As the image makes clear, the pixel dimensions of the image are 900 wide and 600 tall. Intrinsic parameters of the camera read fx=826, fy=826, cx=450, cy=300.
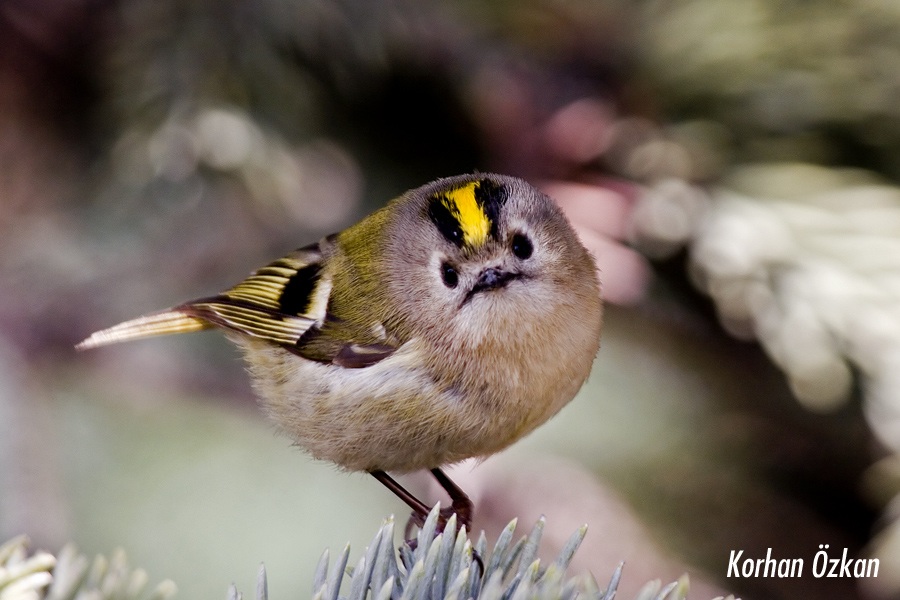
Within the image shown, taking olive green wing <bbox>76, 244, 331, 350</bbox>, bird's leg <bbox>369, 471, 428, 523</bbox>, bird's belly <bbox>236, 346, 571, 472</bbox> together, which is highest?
olive green wing <bbox>76, 244, 331, 350</bbox>

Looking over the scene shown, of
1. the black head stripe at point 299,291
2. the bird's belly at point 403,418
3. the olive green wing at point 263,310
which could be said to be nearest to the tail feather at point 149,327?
the olive green wing at point 263,310

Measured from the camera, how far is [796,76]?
1.11 metres

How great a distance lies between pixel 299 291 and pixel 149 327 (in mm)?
186

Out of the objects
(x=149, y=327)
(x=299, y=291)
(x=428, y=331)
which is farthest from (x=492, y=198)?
(x=149, y=327)

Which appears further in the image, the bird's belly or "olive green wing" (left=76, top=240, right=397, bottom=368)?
"olive green wing" (left=76, top=240, right=397, bottom=368)

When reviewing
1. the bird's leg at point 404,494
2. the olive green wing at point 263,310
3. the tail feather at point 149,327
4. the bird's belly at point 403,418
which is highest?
the olive green wing at point 263,310

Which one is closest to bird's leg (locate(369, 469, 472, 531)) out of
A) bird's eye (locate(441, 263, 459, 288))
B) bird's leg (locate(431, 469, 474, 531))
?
bird's leg (locate(431, 469, 474, 531))

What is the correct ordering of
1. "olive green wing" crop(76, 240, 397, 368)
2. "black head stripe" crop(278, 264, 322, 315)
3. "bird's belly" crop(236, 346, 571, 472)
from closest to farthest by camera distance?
"bird's belly" crop(236, 346, 571, 472) → "olive green wing" crop(76, 240, 397, 368) → "black head stripe" crop(278, 264, 322, 315)

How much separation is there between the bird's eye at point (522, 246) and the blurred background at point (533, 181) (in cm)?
34

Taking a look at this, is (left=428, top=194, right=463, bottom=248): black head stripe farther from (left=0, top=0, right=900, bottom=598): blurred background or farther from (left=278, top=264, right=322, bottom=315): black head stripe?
(left=0, top=0, right=900, bottom=598): blurred background

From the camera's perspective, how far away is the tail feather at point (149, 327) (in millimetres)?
973

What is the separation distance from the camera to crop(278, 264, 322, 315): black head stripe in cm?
102

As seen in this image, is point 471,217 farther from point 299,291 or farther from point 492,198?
point 299,291

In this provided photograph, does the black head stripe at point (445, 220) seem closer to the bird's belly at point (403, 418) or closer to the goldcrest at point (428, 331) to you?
the goldcrest at point (428, 331)
